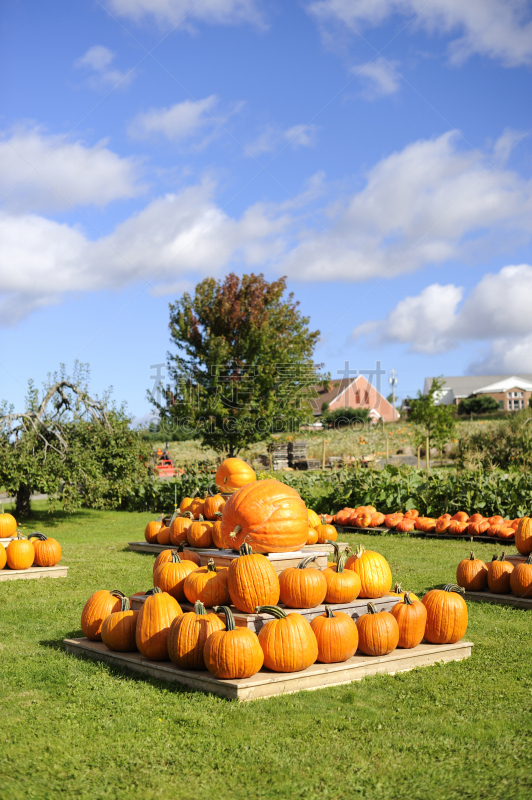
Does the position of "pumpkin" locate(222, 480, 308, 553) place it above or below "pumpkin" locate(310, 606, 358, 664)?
above

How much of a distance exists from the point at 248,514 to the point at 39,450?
871 cm

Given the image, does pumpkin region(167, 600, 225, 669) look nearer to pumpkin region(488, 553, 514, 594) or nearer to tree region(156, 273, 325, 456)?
pumpkin region(488, 553, 514, 594)

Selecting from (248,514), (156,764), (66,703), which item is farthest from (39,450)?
(156,764)

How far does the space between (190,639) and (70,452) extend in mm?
→ 9262

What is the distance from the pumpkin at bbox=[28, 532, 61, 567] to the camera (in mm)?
9336

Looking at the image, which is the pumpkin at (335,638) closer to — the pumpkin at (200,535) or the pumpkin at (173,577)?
the pumpkin at (173,577)

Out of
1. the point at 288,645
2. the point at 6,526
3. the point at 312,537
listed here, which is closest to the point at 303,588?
the point at 288,645

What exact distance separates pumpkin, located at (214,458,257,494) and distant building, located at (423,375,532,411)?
71345 millimetres

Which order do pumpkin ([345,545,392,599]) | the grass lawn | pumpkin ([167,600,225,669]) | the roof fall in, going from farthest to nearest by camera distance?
the roof → pumpkin ([345,545,392,599]) → pumpkin ([167,600,225,669]) → the grass lawn

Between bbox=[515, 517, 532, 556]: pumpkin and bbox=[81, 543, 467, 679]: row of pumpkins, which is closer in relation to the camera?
bbox=[81, 543, 467, 679]: row of pumpkins

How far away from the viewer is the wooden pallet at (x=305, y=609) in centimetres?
505

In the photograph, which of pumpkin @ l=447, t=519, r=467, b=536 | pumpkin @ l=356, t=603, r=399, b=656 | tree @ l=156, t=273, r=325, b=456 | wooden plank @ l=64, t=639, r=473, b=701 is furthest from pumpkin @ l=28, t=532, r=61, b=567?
tree @ l=156, t=273, r=325, b=456

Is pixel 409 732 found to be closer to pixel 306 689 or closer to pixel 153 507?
pixel 306 689

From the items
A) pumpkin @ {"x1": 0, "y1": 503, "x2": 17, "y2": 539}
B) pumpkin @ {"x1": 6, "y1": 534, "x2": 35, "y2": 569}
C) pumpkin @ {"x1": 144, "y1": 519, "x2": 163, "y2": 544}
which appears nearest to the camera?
pumpkin @ {"x1": 6, "y1": 534, "x2": 35, "y2": 569}
